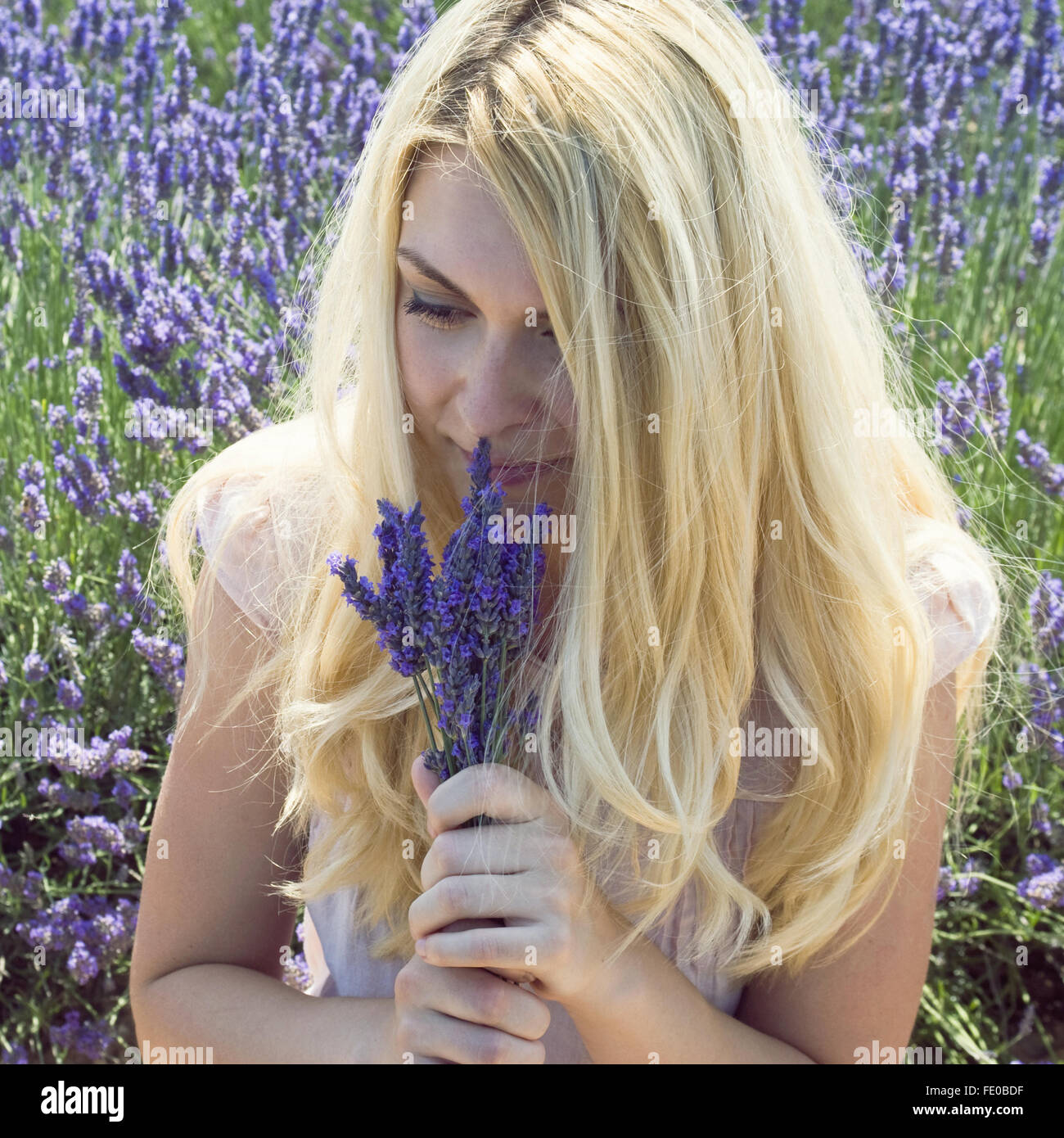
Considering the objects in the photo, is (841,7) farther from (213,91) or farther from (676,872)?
(676,872)

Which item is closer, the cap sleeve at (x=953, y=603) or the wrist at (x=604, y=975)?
the wrist at (x=604, y=975)

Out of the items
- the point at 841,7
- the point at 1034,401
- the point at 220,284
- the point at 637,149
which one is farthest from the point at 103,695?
the point at 841,7

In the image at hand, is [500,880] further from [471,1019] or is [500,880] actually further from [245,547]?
[245,547]

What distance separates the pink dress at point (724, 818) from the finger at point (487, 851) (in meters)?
0.47

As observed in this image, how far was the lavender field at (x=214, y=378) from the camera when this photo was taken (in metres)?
2.26

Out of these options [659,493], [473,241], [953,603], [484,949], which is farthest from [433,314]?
[953,603]

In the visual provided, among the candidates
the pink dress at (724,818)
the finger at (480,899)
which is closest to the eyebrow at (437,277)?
the pink dress at (724,818)

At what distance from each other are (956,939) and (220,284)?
6.75ft

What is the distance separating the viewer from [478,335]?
1415 millimetres

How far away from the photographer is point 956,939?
2.45 metres

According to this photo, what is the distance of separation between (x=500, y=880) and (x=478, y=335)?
609 mm

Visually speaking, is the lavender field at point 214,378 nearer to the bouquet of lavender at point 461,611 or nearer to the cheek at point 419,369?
the cheek at point 419,369

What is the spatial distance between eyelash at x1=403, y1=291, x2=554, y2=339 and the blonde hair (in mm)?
38

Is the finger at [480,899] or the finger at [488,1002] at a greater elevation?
the finger at [480,899]
